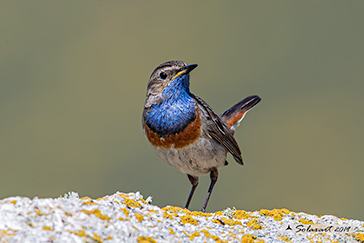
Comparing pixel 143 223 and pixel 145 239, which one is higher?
pixel 143 223

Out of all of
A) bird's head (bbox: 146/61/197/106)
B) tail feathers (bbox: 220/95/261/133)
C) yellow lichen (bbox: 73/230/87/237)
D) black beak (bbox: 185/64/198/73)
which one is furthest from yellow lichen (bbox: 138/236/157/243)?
tail feathers (bbox: 220/95/261/133)

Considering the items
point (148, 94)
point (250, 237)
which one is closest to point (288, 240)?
point (250, 237)

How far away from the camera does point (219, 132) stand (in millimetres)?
7062

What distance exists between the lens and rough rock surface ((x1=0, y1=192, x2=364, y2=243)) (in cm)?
366

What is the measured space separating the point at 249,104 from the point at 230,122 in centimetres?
64

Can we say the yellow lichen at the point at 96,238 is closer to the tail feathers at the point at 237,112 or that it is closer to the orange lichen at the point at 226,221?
the orange lichen at the point at 226,221

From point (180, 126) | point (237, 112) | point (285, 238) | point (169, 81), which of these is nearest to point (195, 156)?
point (180, 126)

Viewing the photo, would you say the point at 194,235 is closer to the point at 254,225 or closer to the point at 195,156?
the point at 254,225

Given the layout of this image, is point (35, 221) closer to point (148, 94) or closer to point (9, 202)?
point (9, 202)

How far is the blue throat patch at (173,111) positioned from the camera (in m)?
6.46

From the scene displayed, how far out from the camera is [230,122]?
8586 millimetres

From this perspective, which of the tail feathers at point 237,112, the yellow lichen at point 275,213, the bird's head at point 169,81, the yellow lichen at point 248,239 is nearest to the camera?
the yellow lichen at point 248,239

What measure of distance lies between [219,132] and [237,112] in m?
1.78

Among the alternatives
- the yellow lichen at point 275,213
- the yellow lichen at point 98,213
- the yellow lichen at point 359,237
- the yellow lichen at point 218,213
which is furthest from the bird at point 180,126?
the yellow lichen at point 98,213
